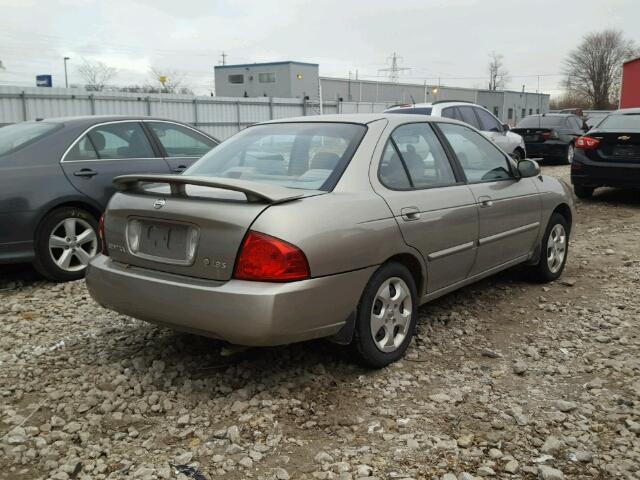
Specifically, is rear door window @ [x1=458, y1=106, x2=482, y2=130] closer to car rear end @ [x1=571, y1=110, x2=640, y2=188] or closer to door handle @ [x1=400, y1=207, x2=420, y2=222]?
car rear end @ [x1=571, y1=110, x2=640, y2=188]

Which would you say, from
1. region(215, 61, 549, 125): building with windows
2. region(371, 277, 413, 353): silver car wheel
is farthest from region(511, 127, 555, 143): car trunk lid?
region(215, 61, 549, 125): building with windows

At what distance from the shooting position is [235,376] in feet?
12.4

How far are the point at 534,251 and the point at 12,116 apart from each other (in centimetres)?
1713

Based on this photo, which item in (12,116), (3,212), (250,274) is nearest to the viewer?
(250,274)

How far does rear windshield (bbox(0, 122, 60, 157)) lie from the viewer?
18.6ft

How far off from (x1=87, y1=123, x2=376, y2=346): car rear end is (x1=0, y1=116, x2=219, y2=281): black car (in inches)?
73.5

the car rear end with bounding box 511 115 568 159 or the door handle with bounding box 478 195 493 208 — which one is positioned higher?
the car rear end with bounding box 511 115 568 159

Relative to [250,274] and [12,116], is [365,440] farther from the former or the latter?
[12,116]

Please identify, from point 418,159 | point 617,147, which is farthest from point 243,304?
point 617,147

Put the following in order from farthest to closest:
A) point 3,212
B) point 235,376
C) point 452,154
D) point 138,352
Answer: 1. point 3,212
2. point 452,154
3. point 138,352
4. point 235,376

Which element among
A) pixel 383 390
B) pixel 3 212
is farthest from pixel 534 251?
pixel 3 212

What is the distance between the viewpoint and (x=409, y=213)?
152 inches

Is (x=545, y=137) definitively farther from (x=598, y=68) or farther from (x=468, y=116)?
(x=598, y=68)

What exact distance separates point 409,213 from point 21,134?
13.2ft
